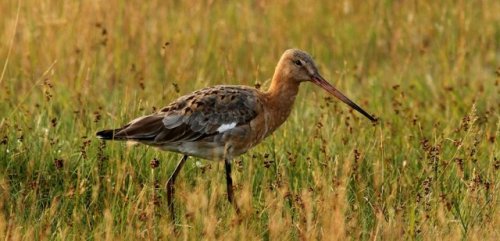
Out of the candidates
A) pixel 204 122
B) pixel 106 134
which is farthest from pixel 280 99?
pixel 106 134

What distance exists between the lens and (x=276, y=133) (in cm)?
810

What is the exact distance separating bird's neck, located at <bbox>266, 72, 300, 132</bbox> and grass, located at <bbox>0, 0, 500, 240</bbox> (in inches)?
8.8

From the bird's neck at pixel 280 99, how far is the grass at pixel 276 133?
0.73 ft

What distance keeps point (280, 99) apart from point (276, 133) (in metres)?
0.57

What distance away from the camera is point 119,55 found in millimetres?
10227

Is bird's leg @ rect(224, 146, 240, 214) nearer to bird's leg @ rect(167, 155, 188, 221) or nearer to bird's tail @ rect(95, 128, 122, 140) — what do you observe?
bird's leg @ rect(167, 155, 188, 221)

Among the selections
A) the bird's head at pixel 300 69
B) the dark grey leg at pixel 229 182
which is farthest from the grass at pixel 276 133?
the bird's head at pixel 300 69

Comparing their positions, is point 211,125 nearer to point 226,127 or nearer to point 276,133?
point 226,127

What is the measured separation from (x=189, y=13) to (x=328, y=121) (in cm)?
332

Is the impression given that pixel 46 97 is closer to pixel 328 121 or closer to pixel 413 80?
pixel 328 121

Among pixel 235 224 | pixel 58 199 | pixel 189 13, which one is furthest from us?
pixel 189 13

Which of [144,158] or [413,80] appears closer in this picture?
[144,158]

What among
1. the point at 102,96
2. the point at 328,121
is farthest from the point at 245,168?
the point at 102,96

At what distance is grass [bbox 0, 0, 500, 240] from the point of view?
6.46 m
